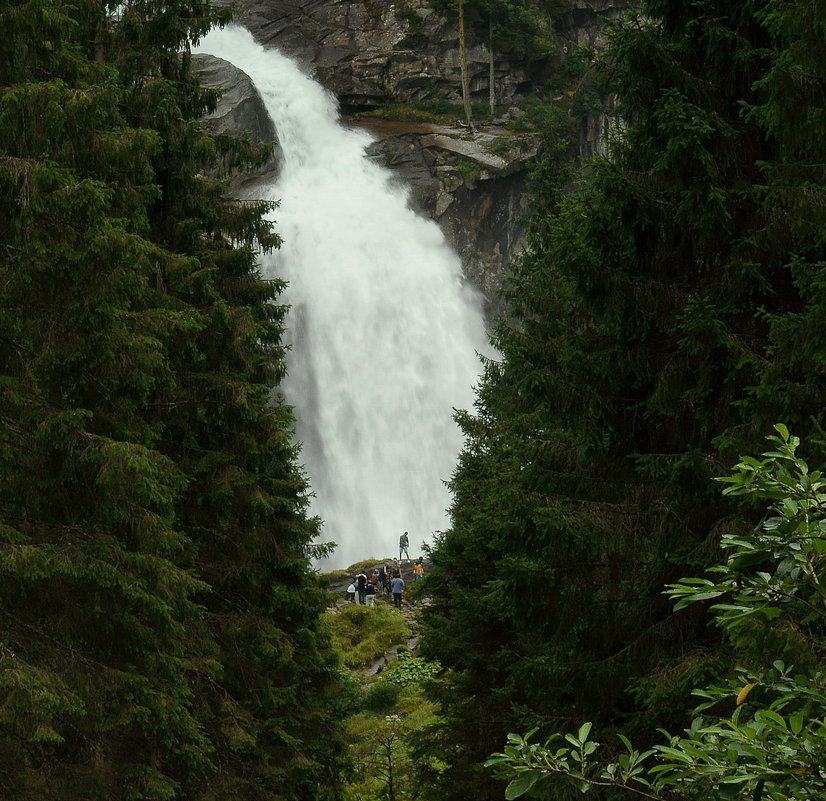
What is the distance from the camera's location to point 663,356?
6.79 m

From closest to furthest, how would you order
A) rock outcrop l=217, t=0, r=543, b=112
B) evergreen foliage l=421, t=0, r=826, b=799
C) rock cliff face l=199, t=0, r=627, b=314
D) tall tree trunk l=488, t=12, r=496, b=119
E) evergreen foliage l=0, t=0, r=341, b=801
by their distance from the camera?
evergreen foliage l=421, t=0, r=826, b=799, evergreen foliage l=0, t=0, r=341, b=801, rock cliff face l=199, t=0, r=627, b=314, rock outcrop l=217, t=0, r=543, b=112, tall tree trunk l=488, t=12, r=496, b=119

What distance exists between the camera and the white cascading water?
116 feet

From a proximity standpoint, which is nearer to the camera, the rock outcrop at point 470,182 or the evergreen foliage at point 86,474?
the evergreen foliage at point 86,474

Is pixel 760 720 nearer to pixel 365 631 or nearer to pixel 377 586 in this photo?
pixel 365 631

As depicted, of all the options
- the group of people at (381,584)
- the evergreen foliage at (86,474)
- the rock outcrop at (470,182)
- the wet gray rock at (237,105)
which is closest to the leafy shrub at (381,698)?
the group of people at (381,584)

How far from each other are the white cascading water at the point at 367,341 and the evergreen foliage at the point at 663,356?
26.8 meters

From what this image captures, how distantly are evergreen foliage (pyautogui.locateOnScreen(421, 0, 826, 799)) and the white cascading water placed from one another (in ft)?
87.9

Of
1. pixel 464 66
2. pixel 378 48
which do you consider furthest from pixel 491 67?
pixel 378 48

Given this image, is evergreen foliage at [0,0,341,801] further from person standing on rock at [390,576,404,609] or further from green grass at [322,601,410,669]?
person standing on rock at [390,576,404,609]

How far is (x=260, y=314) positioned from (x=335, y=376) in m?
24.3

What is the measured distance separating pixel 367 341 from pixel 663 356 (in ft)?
101

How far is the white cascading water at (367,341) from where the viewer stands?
3534cm

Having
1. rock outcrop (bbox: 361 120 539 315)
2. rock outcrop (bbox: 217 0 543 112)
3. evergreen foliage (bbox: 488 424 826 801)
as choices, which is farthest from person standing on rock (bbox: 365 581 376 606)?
rock outcrop (bbox: 217 0 543 112)

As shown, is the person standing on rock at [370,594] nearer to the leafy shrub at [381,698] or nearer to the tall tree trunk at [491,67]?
the leafy shrub at [381,698]
